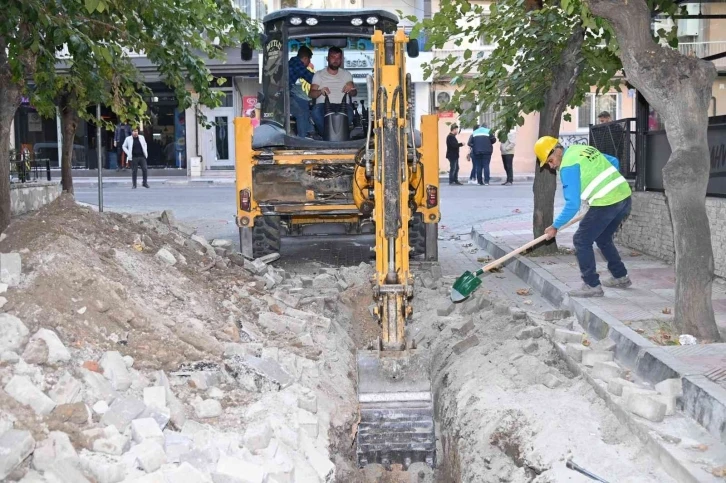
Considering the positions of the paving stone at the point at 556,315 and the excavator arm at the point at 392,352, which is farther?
the paving stone at the point at 556,315

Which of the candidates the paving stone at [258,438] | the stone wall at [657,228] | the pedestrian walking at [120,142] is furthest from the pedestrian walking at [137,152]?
the paving stone at [258,438]

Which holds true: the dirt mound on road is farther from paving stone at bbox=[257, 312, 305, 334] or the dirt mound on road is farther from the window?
the window

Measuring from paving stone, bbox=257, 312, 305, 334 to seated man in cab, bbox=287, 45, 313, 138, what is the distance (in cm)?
441

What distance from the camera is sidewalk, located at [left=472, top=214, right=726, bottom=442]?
538cm

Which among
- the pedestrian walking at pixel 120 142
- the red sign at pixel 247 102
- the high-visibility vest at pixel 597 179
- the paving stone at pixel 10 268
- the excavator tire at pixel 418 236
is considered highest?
the red sign at pixel 247 102

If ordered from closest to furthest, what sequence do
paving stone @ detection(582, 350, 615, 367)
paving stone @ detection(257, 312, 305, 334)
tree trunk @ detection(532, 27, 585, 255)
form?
paving stone @ detection(582, 350, 615, 367) < paving stone @ detection(257, 312, 305, 334) < tree trunk @ detection(532, 27, 585, 255)

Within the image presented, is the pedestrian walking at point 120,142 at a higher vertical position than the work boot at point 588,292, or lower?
higher

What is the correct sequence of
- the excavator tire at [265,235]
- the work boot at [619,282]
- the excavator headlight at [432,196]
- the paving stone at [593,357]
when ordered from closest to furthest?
the paving stone at [593,357], the work boot at [619,282], the excavator headlight at [432,196], the excavator tire at [265,235]

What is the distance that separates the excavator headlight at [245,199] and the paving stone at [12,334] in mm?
5558

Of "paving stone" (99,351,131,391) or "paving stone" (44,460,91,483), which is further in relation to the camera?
"paving stone" (99,351,131,391)

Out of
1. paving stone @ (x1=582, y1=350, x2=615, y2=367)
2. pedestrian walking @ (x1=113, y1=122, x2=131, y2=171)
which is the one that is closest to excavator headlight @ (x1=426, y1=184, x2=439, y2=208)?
paving stone @ (x1=582, y1=350, x2=615, y2=367)

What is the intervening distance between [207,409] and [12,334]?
1237 millimetres

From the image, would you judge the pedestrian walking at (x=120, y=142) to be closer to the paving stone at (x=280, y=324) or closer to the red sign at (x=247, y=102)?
the red sign at (x=247, y=102)

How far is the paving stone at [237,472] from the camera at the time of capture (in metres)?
4.61
